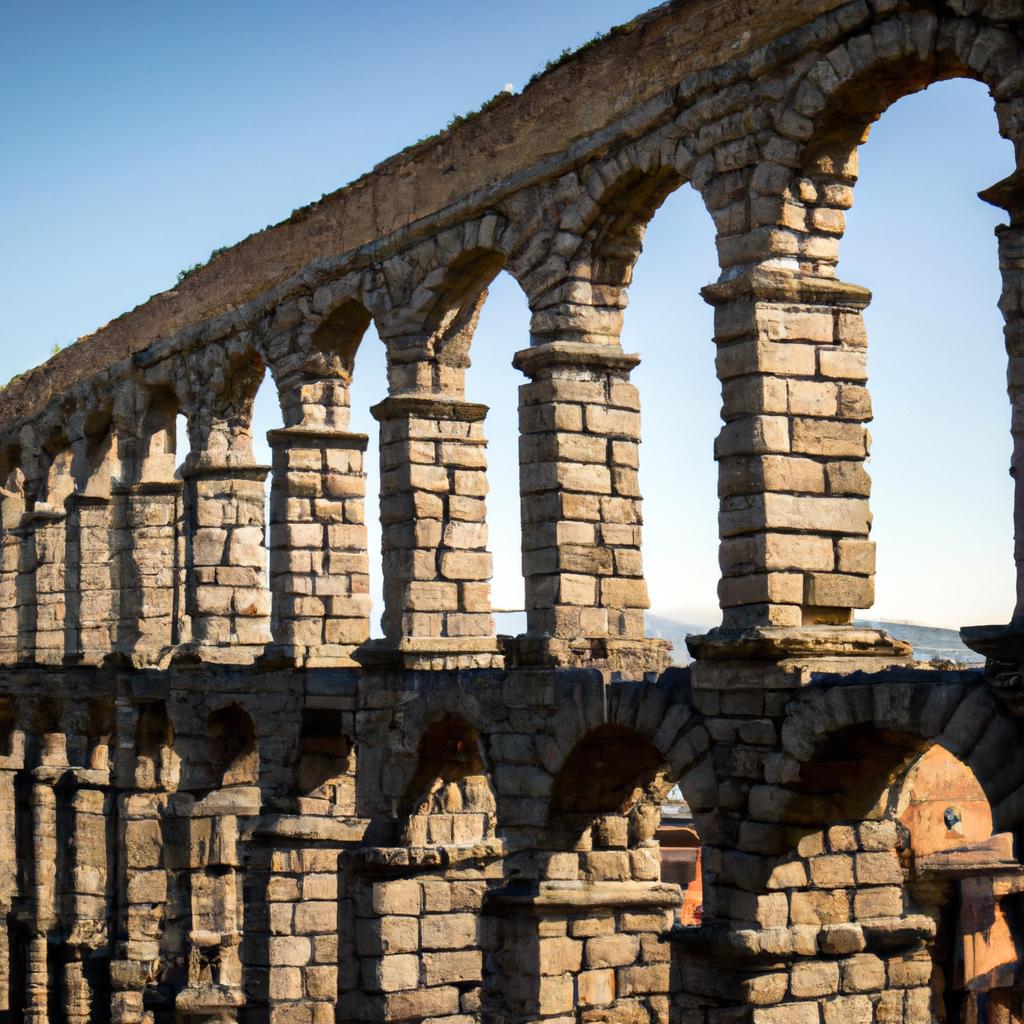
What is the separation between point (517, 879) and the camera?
12.7 meters

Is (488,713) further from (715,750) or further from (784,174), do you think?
(784,174)

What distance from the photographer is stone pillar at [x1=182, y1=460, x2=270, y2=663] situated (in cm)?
1770

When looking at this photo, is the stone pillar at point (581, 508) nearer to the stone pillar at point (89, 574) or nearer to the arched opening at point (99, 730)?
the arched opening at point (99, 730)

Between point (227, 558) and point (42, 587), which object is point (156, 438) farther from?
point (42, 587)

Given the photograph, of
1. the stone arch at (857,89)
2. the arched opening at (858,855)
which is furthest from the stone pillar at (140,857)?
the stone arch at (857,89)

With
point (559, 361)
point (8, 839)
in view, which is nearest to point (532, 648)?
point (559, 361)

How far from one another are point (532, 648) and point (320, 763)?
3.87 meters

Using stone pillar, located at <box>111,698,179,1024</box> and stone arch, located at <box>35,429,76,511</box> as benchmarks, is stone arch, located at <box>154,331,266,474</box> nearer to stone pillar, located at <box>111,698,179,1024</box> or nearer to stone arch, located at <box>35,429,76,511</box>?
stone pillar, located at <box>111,698,179,1024</box>

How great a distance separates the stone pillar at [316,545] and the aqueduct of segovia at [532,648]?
0.11ft

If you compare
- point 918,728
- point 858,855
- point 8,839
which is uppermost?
point 918,728

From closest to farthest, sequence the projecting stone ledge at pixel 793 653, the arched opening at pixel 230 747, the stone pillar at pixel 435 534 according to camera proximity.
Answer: the projecting stone ledge at pixel 793 653
the stone pillar at pixel 435 534
the arched opening at pixel 230 747

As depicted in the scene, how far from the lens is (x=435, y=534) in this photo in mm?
14508

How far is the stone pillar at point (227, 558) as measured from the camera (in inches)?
697

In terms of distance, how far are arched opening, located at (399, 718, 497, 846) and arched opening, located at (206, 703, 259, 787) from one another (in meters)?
3.74
